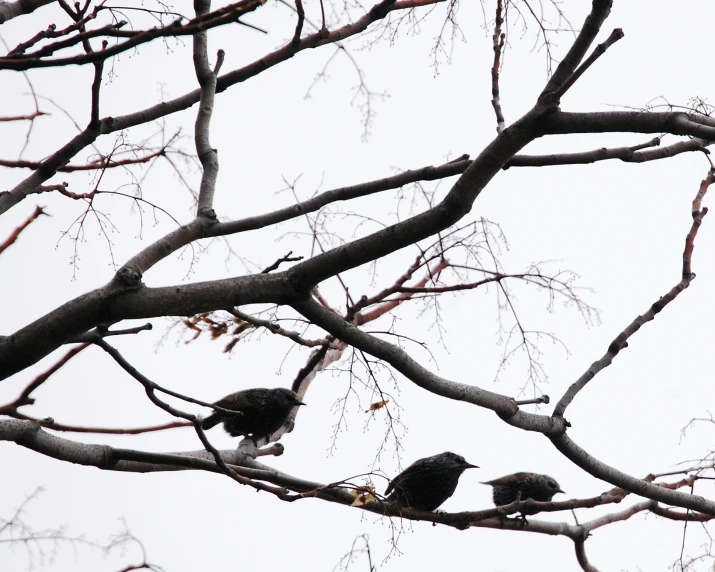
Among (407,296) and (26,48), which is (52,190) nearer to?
(26,48)

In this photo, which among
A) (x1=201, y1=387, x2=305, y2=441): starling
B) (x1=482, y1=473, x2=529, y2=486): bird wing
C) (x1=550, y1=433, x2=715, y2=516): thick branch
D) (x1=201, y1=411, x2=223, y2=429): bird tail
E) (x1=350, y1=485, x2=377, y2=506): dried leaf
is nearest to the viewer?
(x1=350, y1=485, x2=377, y2=506): dried leaf

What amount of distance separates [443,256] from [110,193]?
7.47 feet

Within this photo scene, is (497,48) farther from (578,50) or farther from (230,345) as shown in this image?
(230,345)

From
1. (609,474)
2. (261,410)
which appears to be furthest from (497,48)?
(261,410)

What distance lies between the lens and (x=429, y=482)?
6184 mm

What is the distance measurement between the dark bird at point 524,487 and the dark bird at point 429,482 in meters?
0.63

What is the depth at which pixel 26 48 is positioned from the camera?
2701mm

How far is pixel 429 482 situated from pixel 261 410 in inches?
58.6

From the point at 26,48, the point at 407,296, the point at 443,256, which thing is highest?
the point at 443,256

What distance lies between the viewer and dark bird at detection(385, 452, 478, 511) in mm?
6063

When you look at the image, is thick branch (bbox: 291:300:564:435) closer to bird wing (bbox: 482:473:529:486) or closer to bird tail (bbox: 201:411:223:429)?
bird wing (bbox: 482:473:529:486)

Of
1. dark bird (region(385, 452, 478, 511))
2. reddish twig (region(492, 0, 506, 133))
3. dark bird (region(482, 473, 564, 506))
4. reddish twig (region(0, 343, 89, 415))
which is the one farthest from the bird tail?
reddish twig (region(492, 0, 506, 133))

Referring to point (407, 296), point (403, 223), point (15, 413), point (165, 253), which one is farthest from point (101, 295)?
point (407, 296)

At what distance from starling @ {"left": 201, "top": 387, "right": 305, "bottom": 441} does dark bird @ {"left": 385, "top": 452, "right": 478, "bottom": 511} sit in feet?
3.48
